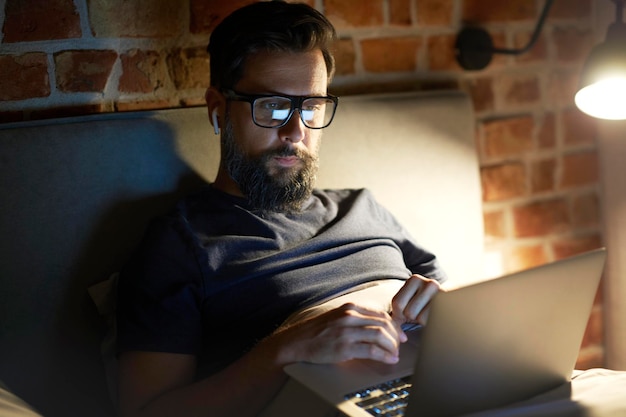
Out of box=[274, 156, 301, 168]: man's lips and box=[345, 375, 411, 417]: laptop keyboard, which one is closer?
box=[345, 375, 411, 417]: laptop keyboard

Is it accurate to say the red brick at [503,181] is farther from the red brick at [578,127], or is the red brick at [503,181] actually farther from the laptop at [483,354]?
the laptop at [483,354]

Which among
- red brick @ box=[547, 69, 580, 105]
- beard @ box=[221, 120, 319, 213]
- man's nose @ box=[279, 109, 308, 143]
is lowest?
beard @ box=[221, 120, 319, 213]

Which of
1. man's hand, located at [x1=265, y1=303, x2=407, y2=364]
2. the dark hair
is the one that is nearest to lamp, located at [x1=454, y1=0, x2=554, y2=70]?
the dark hair

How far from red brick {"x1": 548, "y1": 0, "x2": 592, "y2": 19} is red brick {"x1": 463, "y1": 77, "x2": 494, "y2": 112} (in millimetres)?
267

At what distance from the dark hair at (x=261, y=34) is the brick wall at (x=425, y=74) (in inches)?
6.6

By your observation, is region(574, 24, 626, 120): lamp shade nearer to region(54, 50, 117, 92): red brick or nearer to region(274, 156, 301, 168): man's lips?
region(274, 156, 301, 168): man's lips

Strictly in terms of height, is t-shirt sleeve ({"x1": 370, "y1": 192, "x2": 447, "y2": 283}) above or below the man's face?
below

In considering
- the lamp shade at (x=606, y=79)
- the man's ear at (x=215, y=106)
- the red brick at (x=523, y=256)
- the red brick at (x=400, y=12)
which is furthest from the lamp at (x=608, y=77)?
the man's ear at (x=215, y=106)

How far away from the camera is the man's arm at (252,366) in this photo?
1.03 meters

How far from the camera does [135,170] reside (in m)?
1.39

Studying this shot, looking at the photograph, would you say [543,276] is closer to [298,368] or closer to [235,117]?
[298,368]

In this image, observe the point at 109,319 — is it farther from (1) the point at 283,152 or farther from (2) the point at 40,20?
(2) the point at 40,20

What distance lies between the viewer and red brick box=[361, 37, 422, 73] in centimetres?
174

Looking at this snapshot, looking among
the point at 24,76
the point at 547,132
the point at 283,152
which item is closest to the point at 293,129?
the point at 283,152
